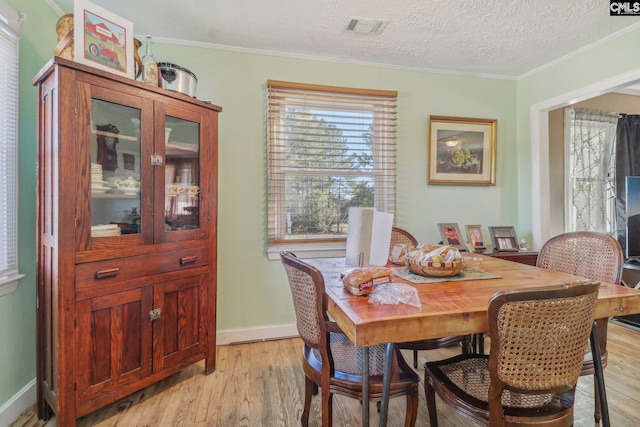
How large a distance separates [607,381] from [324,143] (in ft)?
8.53

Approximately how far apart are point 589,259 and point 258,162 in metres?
2.30

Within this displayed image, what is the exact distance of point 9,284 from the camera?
5.39 ft

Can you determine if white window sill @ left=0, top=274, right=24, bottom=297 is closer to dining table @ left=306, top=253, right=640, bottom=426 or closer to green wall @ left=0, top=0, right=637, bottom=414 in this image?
green wall @ left=0, top=0, right=637, bottom=414

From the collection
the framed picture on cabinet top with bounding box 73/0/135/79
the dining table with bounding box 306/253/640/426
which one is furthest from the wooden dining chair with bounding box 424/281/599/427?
the framed picture on cabinet top with bounding box 73/0/135/79

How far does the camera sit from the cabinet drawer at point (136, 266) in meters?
1.56

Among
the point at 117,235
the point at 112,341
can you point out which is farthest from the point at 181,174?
the point at 112,341

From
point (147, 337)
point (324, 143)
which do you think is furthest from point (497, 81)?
point (147, 337)

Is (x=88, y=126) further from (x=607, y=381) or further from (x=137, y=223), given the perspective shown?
(x=607, y=381)

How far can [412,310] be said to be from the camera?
104 centimetres

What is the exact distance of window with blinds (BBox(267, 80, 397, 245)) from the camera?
2684 millimetres

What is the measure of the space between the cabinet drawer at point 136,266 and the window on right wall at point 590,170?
3.84 metres

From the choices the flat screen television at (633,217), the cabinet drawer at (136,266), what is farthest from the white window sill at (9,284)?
the flat screen television at (633,217)

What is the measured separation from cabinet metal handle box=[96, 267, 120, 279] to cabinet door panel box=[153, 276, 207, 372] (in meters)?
0.25

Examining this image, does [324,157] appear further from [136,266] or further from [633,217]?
[633,217]
